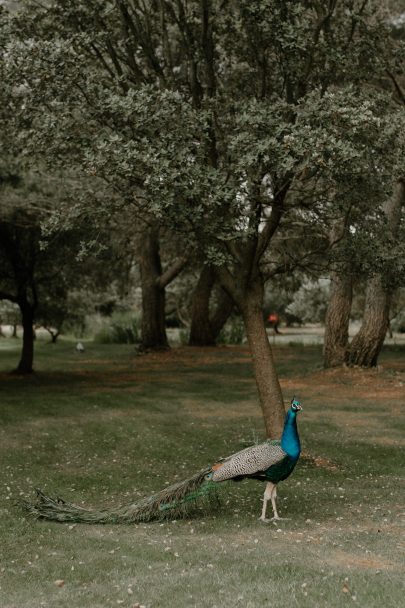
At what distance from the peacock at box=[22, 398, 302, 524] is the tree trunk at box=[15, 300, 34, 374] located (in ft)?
46.5

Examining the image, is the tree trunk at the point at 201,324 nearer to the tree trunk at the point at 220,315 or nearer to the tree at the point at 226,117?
the tree trunk at the point at 220,315

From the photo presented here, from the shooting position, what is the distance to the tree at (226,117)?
10266 mm

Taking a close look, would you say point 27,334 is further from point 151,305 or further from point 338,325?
point 338,325

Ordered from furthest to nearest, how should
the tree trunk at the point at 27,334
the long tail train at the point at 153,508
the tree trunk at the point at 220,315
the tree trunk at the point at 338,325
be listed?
the tree trunk at the point at 220,315
the tree trunk at the point at 338,325
the tree trunk at the point at 27,334
the long tail train at the point at 153,508

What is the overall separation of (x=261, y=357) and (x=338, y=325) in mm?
12363

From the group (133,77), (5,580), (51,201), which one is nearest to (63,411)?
(51,201)

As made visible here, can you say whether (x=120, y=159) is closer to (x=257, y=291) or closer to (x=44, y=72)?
(x=44, y=72)

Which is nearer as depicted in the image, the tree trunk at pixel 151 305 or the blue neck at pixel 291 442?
the blue neck at pixel 291 442

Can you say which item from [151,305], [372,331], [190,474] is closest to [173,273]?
[151,305]

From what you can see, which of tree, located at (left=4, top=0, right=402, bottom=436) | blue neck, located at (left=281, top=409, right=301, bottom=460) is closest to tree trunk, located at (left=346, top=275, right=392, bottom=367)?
tree, located at (left=4, top=0, right=402, bottom=436)

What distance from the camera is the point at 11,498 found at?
10453 millimetres

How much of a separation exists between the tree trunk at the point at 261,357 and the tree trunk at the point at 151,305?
18.7 m

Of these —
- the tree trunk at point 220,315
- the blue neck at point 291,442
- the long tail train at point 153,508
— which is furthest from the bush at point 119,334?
the blue neck at point 291,442

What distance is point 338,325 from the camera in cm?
2452
